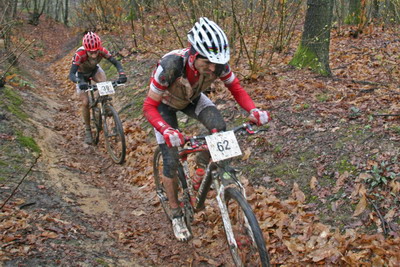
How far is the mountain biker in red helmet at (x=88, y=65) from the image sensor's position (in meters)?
7.48

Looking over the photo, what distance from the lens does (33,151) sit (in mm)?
7035

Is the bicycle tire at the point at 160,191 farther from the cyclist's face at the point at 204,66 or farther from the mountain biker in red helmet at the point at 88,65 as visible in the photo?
the mountain biker in red helmet at the point at 88,65

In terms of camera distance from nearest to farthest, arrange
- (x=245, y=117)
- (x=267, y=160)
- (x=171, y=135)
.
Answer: (x=171, y=135) < (x=267, y=160) < (x=245, y=117)

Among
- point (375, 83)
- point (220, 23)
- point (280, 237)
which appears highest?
point (220, 23)

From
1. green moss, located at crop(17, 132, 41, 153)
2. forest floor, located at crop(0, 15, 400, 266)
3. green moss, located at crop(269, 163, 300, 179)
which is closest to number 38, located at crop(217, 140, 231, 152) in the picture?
forest floor, located at crop(0, 15, 400, 266)

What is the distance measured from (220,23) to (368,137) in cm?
547

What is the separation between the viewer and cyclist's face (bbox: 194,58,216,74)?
12.1 ft

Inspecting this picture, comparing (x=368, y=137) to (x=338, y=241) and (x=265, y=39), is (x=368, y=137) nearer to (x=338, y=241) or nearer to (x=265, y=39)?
(x=338, y=241)

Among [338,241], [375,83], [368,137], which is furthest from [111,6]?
[338,241]

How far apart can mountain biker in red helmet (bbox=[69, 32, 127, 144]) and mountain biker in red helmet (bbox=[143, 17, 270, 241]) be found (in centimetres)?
352

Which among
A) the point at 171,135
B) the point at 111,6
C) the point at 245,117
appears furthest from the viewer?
the point at 111,6

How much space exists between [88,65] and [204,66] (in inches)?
201

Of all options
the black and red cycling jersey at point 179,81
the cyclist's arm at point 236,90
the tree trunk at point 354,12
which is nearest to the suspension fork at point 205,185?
the black and red cycling jersey at point 179,81

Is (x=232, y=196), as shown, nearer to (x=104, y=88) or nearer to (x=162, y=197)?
(x=162, y=197)
